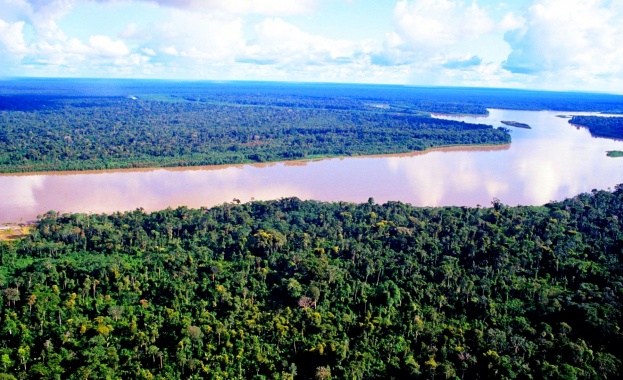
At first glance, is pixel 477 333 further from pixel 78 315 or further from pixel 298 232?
pixel 78 315

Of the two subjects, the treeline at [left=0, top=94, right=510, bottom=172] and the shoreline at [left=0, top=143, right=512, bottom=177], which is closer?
the shoreline at [left=0, top=143, right=512, bottom=177]

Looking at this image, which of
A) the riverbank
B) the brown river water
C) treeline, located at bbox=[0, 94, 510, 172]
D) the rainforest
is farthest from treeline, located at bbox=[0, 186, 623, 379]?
treeline, located at bbox=[0, 94, 510, 172]

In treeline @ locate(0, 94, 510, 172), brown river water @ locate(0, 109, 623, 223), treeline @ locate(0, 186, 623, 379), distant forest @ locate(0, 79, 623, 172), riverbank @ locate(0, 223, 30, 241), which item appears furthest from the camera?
distant forest @ locate(0, 79, 623, 172)

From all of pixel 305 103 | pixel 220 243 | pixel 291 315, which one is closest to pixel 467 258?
pixel 291 315

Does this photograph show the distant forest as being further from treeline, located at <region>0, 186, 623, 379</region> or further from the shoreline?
treeline, located at <region>0, 186, 623, 379</region>

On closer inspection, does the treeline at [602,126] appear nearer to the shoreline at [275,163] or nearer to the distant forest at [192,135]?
the distant forest at [192,135]

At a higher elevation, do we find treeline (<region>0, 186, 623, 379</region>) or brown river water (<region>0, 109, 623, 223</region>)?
brown river water (<region>0, 109, 623, 223</region>)

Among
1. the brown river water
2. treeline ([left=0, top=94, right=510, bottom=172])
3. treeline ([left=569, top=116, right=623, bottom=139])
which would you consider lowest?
the brown river water

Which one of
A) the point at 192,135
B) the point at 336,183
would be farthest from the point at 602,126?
the point at 192,135
